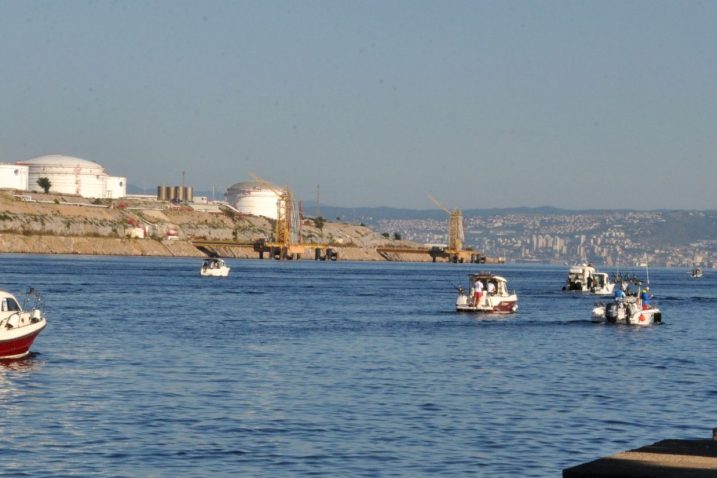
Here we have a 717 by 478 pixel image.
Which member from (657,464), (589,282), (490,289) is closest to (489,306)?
(490,289)

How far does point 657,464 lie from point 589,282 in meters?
145

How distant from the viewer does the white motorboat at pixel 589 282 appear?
511 feet

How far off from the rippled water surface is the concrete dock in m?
9.09

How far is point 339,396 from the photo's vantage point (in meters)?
41.3

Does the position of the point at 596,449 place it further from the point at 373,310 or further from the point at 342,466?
the point at 373,310

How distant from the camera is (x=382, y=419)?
119 feet

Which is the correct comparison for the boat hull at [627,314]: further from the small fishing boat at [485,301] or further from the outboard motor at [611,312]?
the small fishing boat at [485,301]

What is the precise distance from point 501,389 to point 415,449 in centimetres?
1366

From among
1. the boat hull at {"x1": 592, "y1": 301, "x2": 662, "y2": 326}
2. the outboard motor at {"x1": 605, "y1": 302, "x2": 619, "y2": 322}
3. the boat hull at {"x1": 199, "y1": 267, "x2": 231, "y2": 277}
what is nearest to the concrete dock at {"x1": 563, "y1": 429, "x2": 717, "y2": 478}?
the boat hull at {"x1": 592, "y1": 301, "x2": 662, "y2": 326}

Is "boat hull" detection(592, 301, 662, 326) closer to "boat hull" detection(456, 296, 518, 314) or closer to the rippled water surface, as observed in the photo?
the rippled water surface

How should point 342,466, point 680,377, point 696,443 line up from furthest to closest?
point 680,377, point 342,466, point 696,443

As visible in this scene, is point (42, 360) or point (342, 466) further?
point (42, 360)

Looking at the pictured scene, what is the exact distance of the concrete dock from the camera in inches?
692

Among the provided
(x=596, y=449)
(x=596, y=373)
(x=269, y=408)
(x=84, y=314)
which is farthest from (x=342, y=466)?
(x=84, y=314)
